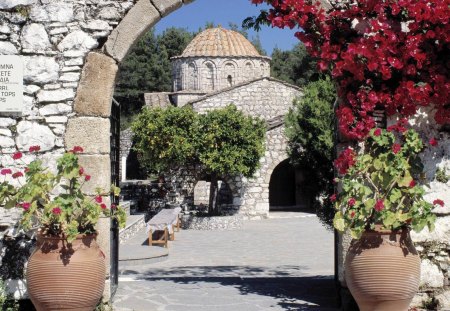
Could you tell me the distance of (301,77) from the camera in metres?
45.8

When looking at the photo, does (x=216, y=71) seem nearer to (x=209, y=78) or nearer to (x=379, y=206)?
(x=209, y=78)

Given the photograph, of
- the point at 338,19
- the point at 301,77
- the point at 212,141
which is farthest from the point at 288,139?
the point at 301,77

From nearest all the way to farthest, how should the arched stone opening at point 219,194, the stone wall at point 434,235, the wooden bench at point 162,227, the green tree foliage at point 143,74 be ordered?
1. the stone wall at point 434,235
2. the wooden bench at point 162,227
3. the arched stone opening at point 219,194
4. the green tree foliage at point 143,74

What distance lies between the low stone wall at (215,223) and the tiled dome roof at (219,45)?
12.9 m

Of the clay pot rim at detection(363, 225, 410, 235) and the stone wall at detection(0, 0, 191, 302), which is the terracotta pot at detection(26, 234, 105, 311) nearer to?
the stone wall at detection(0, 0, 191, 302)

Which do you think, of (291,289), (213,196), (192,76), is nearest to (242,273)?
(291,289)

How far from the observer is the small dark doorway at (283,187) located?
26.4m

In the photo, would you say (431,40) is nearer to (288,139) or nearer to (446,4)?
(446,4)

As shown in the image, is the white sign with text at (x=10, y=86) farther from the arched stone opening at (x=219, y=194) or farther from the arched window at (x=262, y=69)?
the arched window at (x=262, y=69)

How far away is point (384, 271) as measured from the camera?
461 centimetres

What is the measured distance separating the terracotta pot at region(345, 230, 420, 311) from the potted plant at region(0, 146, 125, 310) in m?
1.83

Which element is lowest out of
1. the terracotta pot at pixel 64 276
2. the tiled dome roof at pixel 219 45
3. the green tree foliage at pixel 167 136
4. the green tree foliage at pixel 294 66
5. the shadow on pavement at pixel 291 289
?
the shadow on pavement at pixel 291 289

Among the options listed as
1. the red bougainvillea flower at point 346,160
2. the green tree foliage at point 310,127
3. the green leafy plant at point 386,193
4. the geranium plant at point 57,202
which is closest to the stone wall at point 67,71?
the geranium plant at point 57,202

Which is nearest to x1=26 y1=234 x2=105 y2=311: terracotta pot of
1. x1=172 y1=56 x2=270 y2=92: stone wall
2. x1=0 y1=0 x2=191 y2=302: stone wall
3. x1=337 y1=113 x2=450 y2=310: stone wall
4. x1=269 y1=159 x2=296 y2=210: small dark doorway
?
x1=0 y1=0 x2=191 y2=302: stone wall
